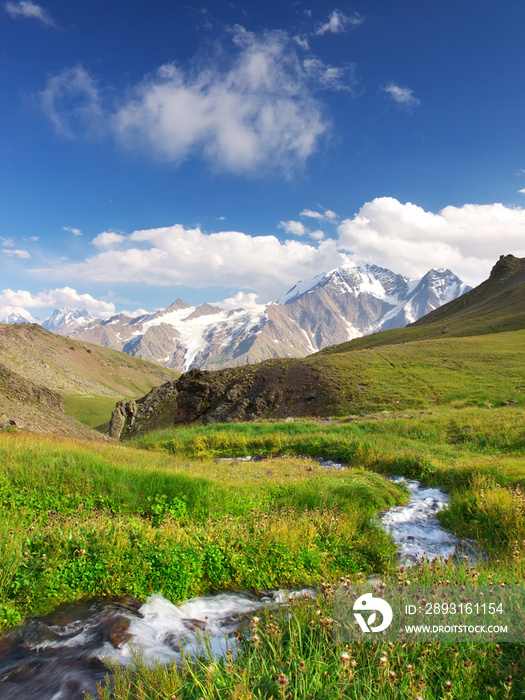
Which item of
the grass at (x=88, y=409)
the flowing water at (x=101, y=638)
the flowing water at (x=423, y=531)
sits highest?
the flowing water at (x=101, y=638)

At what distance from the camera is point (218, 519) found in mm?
7691

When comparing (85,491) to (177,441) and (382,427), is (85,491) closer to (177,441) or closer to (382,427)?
(177,441)

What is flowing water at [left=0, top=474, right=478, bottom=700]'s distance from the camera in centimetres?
429

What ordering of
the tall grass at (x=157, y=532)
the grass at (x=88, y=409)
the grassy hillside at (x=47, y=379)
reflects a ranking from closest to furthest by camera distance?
1. the tall grass at (x=157, y=532)
2. the grassy hillside at (x=47, y=379)
3. the grass at (x=88, y=409)

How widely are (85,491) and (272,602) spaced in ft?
16.6

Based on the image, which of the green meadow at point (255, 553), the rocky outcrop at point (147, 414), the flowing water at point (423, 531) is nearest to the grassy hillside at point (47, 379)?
the rocky outcrop at point (147, 414)

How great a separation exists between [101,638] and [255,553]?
272 centimetres

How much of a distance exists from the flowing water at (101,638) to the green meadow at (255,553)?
257 mm

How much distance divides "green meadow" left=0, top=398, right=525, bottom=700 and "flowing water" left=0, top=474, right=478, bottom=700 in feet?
0.84

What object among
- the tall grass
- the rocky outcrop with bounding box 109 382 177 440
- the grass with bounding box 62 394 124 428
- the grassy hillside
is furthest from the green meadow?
the grass with bounding box 62 394 124 428

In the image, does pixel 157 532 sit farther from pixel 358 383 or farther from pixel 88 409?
pixel 88 409

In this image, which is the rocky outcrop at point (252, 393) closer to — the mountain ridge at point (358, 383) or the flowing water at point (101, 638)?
the mountain ridge at point (358, 383)

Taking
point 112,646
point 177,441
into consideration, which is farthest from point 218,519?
point 177,441

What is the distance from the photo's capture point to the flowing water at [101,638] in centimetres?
429
